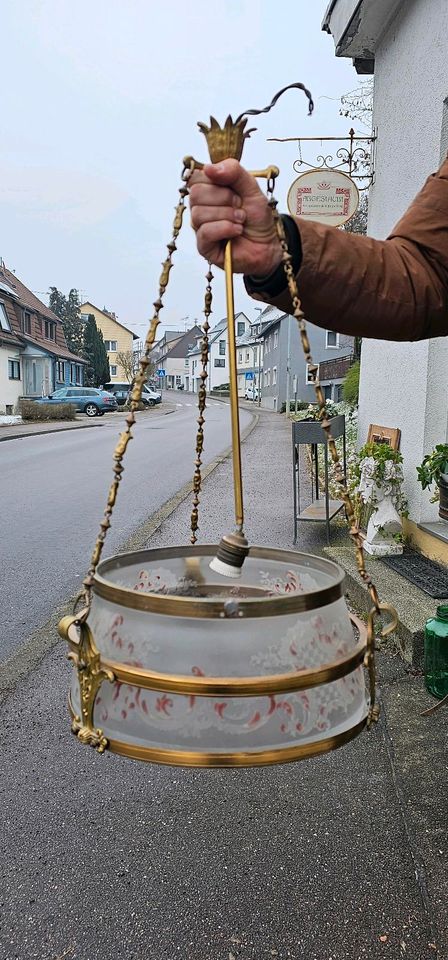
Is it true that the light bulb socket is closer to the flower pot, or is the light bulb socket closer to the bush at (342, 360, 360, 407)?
the flower pot

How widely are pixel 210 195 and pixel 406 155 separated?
4.78 m

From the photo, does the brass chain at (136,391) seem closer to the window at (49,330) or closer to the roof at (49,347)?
the roof at (49,347)

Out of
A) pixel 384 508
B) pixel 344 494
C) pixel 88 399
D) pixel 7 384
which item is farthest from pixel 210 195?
pixel 88 399

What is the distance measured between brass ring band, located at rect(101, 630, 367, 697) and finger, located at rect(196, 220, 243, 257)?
0.83m

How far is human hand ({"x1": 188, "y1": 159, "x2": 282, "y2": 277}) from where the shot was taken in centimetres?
132

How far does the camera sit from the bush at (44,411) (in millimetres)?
26375

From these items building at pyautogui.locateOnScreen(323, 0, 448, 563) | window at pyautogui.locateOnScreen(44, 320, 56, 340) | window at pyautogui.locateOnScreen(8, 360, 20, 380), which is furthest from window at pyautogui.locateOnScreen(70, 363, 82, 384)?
building at pyautogui.locateOnScreen(323, 0, 448, 563)

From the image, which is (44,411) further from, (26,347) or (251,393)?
(251,393)

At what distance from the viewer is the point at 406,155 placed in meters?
5.42

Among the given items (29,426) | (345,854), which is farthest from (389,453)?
(29,426)

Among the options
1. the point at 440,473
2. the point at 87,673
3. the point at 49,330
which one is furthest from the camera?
the point at 49,330

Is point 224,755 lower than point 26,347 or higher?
lower

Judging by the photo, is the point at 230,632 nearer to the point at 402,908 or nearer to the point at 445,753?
the point at 402,908

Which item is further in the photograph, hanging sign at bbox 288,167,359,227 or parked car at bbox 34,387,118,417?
parked car at bbox 34,387,118,417
